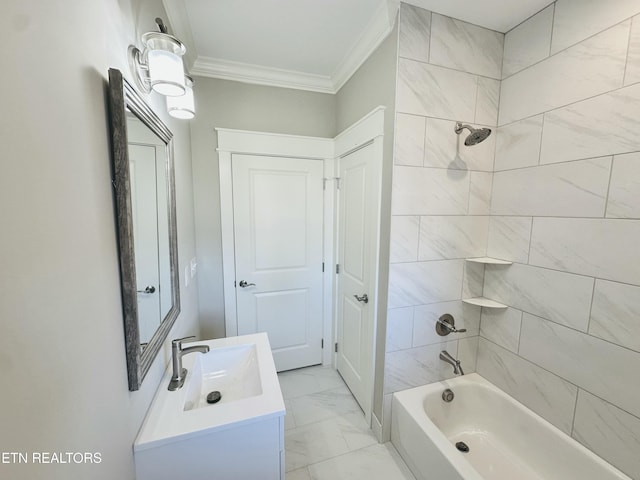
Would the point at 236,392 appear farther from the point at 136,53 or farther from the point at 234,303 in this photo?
the point at 136,53

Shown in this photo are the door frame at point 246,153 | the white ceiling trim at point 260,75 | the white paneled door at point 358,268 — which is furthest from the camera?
the door frame at point 246,153

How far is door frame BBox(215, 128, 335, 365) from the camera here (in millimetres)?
2014

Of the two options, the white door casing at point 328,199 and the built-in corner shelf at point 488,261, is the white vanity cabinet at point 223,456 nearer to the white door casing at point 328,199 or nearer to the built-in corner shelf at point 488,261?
the white door casing at point 328,199

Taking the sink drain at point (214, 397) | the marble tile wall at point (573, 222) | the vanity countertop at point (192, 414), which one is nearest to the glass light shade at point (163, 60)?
the vanity countertop at point (192, 414)

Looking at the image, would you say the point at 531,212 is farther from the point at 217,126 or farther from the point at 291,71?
the point at 217,126

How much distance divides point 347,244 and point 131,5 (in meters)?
1.72

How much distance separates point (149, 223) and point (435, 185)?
1487 mm

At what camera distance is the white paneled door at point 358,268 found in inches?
67.1

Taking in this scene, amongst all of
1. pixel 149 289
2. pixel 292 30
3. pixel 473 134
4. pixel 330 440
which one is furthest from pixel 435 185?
pixel 330 440

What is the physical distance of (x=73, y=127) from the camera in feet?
1.91

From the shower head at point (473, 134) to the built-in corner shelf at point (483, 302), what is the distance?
3.16ft

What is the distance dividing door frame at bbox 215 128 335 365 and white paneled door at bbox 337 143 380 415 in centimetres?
15

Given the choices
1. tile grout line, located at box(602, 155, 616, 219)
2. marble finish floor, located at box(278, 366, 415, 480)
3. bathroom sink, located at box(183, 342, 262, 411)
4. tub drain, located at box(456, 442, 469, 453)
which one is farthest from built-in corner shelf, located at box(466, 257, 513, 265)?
bathroom sink, located at box(183, 342, 262, 411)

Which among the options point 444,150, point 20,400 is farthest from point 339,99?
point 20,400
